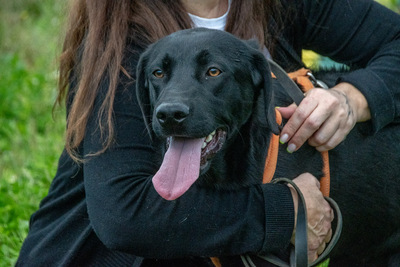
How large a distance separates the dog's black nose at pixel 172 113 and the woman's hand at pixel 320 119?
19.9 inches

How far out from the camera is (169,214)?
7.38 ft

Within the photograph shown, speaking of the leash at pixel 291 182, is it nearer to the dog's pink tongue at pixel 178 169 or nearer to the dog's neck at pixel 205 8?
the dog's pink tongue at pixel 178 169

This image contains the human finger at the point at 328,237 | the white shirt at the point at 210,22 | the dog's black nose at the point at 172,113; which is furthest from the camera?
the white shirt at the point at 210,22

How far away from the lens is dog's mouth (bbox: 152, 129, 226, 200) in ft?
7.07

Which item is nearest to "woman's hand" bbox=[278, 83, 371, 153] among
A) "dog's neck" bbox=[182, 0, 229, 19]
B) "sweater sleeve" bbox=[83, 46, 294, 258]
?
"sweater sleeve" bbox=[83, 46, 294, 258]

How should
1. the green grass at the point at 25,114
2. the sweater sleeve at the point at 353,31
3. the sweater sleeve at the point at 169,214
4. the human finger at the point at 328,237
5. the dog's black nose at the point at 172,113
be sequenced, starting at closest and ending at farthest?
the dog's black nose at the point at 172,113
the sweater sleeve at the point at 169,214
the human finger at the point at 328,237
the sweater sleeve at the point at 353,31
the green grass at the point at 25,114

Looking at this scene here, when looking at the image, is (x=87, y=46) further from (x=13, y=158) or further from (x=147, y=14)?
(x=13, y=158)

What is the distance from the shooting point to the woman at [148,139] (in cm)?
227

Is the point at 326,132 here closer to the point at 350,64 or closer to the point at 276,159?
the point at 276,159

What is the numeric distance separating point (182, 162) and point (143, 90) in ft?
1.40

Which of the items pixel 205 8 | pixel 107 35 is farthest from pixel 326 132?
pixel 107 35

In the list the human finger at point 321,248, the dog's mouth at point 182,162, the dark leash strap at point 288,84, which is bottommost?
the human finger at point 321,248

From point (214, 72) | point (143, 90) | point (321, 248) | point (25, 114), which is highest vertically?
point (214, 72)

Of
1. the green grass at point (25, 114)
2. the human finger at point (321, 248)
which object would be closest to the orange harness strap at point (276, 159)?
the human finger at point (321, 248)
